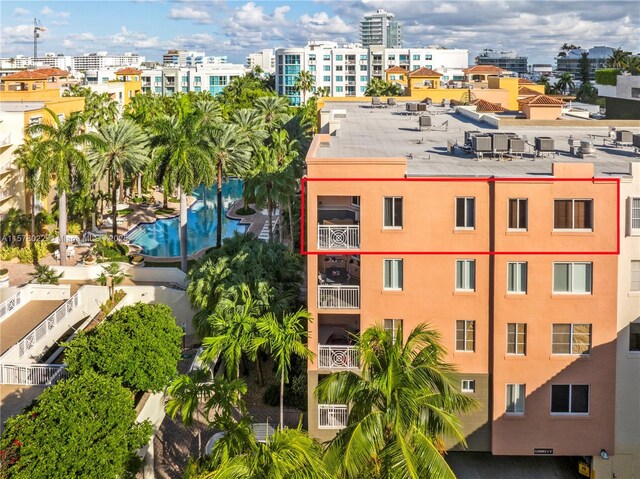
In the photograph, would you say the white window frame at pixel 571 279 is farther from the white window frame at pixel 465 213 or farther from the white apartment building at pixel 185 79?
the white apartment building at pixel 185 79

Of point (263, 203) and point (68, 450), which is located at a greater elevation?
point (263, 203)

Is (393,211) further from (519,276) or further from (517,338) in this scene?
(517,338)

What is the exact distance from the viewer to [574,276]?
2353cm

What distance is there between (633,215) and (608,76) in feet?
132

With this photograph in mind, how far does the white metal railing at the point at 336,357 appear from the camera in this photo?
80.4 ft

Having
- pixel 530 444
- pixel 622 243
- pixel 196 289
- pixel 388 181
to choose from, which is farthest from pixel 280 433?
pixel 196 289

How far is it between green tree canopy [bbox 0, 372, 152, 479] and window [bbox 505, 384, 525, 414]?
39.5 feet

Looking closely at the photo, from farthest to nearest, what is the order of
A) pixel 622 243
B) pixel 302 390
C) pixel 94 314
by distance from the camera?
pixel 94 314, pixel 302 390, pixel 622 243

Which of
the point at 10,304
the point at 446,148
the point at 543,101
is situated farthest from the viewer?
the point at 543,101

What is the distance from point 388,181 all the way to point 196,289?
11.6 meters

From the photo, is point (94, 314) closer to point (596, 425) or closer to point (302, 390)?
point (302, 390)

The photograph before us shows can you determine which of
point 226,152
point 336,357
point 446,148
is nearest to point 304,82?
point 226,152

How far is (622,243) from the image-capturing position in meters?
23.3

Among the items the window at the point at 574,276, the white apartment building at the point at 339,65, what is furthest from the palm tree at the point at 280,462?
the white apartment building at the point at 339,65
